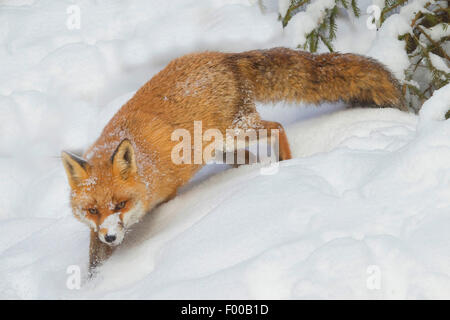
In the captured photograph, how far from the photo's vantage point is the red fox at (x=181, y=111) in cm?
271

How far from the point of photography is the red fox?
107 inches

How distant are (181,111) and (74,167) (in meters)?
0.82

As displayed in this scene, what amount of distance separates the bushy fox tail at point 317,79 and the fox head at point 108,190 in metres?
1.14

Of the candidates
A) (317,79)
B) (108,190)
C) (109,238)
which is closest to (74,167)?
(108,190)

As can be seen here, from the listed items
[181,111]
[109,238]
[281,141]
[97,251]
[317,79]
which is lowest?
[97,251]

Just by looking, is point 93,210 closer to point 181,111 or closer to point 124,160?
point 124,160

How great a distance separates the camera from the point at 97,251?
9.25ft

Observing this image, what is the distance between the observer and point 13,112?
4391 millimetres

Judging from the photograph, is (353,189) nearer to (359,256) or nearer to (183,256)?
(359,256)

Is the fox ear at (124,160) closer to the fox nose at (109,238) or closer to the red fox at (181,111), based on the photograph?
the red fox at (181,111)

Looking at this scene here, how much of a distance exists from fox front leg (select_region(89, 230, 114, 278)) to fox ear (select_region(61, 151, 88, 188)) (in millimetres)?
331

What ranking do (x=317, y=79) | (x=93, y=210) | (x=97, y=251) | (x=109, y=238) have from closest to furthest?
(x=109, y=238) → (x=93, y=210) → (x=97, y=251) → (x=317, y=79)
